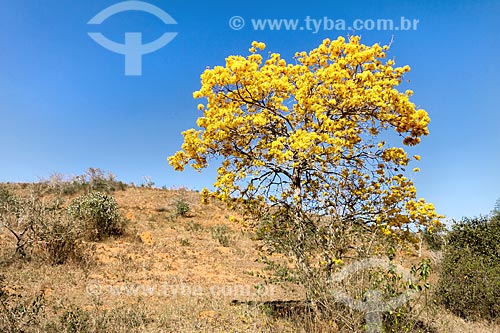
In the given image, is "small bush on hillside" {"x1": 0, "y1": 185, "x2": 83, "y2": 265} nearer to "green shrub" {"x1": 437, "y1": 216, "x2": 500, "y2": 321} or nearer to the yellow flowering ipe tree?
the yellow flowering ipe tree

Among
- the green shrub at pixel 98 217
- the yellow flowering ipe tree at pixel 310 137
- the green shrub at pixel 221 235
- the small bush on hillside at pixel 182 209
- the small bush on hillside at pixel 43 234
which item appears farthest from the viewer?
the small bush on hillside at pixel 182 209

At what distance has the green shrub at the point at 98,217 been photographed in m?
16.5

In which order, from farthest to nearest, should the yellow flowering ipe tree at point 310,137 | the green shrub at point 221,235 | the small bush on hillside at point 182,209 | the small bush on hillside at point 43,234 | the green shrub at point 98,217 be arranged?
the small bush on hillside at point 182,209 → the green shrub at point 221,235 → the green shrub at point 98,217 → the small bush on hillside at point 43,234 → the yellow flowering ipe tree at point 310,137

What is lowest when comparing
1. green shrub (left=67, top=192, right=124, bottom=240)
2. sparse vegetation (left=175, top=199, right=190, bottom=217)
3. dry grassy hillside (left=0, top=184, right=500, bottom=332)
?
dry grassy hillside (left=0, top=184, right=500, bottom=332)

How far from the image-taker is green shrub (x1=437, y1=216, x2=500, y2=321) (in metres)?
10.1

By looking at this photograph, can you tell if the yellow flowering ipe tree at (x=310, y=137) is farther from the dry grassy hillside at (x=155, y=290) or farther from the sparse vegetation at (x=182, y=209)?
the sparse vegetation at (x=182, y=209)

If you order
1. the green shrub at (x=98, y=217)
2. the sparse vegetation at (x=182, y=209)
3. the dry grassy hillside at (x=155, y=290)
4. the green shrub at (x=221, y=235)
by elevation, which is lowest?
the dry grassy hillside at (x=155, y=290)

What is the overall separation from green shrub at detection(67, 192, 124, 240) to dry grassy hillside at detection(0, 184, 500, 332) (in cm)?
55

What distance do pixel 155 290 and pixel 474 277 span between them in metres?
8.52

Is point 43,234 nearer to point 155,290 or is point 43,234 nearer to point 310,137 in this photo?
point 155,290

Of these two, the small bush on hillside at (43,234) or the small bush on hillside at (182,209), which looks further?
the small bush on hillside at (182,209)

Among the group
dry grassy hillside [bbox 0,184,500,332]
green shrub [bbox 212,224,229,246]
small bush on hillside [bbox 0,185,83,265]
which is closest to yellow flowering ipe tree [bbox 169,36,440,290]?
dry grassy hillside [bbox 0,184,500,332]

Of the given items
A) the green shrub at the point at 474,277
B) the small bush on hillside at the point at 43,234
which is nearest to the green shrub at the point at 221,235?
the small bush on hillside at the point at 43,234

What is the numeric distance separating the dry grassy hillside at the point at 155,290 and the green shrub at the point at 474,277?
0.75m
